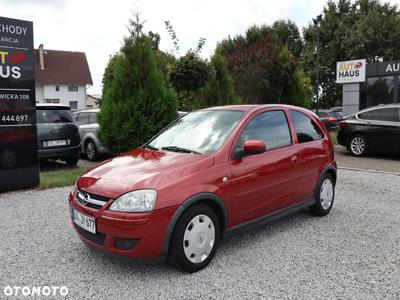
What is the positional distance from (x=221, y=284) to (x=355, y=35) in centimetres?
3683

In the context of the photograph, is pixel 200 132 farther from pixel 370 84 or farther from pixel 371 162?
pixel 370 84

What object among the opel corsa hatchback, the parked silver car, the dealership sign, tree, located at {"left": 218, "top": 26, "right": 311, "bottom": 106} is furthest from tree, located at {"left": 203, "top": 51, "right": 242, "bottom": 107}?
the opel corsa hatchback

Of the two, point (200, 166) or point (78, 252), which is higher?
point (200, 166)

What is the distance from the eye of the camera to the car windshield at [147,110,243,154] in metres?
4.01

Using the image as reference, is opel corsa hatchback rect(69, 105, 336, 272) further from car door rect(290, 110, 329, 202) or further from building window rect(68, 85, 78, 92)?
building window rect(68, 85, 78, 92)

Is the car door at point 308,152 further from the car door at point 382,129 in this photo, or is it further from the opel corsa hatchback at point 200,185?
the car door at point 382,129

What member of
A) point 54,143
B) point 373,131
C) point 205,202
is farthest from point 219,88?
point 205,202

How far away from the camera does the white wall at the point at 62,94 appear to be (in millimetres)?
44781

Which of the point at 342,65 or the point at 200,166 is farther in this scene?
the point at 342,65

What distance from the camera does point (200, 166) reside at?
3.60 m

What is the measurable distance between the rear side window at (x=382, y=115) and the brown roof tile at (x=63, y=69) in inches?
1636

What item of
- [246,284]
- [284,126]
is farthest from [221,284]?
[284,126]

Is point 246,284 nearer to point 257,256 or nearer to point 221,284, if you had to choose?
point 221,284

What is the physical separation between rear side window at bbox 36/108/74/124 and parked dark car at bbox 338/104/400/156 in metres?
8.03
